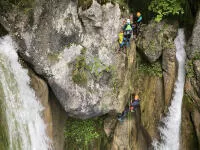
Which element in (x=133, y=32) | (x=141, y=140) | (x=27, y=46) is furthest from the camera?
(x=141, y=140)

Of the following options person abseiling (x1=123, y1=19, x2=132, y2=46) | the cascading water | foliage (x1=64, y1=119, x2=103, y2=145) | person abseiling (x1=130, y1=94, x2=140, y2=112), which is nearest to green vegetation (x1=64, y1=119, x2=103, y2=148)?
foliage (x1=64, y1=119, x2=103, y2=145)

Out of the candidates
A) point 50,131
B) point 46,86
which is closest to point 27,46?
point 46,86

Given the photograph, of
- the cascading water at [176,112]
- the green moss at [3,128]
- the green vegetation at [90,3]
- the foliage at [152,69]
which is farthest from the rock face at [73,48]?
the cascading water at [176,112]

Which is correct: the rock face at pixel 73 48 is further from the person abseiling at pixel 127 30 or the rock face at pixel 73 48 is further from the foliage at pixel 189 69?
the foliage at pixel 189 69

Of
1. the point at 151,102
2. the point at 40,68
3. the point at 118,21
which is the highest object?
the point at 118,21

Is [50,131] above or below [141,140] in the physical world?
above

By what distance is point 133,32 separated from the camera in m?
9.72

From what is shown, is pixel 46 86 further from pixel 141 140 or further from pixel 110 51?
pixel 141 140

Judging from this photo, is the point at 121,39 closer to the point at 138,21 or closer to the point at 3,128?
the point at 138,21

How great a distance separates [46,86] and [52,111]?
4.07ft

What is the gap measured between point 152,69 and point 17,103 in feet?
16.9

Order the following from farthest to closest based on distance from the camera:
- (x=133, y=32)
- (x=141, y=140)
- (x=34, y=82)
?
1. (x=141, y=140)
2. (x=133, y=32)
3. (x=34, y=82)

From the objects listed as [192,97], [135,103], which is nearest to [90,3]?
[135,103]

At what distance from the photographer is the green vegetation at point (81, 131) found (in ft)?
32.9
